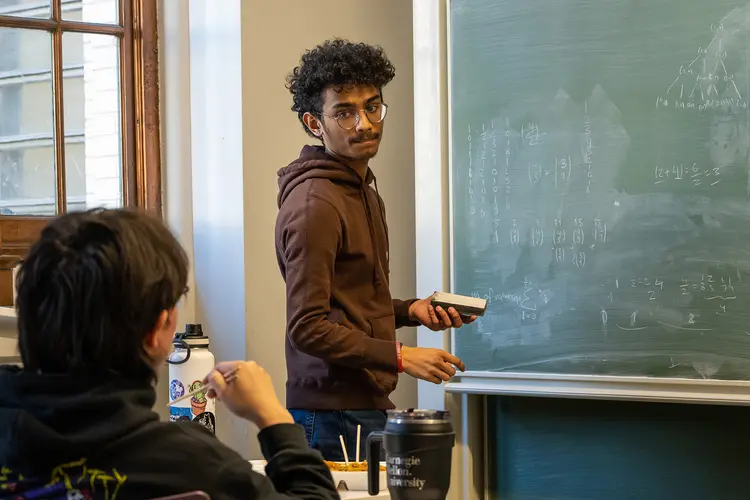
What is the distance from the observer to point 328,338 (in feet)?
6.68

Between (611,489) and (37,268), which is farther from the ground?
(37,268)

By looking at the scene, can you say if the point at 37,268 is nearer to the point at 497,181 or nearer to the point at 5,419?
the point at 5,419

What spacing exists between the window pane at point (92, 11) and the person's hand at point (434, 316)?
166cm

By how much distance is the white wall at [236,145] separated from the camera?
3.20 m

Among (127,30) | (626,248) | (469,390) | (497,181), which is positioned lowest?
(469,390)

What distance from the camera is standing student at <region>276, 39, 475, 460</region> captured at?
6.77ft

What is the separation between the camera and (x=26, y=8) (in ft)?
10.4

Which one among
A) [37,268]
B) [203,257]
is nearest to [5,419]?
[37,268]

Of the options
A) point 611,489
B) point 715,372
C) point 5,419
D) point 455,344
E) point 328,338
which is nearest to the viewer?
point 5,419

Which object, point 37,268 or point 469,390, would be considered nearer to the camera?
point 37,268

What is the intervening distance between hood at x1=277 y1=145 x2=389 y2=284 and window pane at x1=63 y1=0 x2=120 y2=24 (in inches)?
54.2

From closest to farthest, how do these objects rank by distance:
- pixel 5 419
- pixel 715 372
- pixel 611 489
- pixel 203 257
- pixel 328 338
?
pixel 5 419 → pixel 328 338 → pixel 715 372 → pixel 611 489 → pixel 203 257

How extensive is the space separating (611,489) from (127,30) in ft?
7.04

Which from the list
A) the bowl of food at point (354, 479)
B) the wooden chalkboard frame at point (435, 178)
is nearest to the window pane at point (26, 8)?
the wooden chalkboard frame at point (435, 178)
